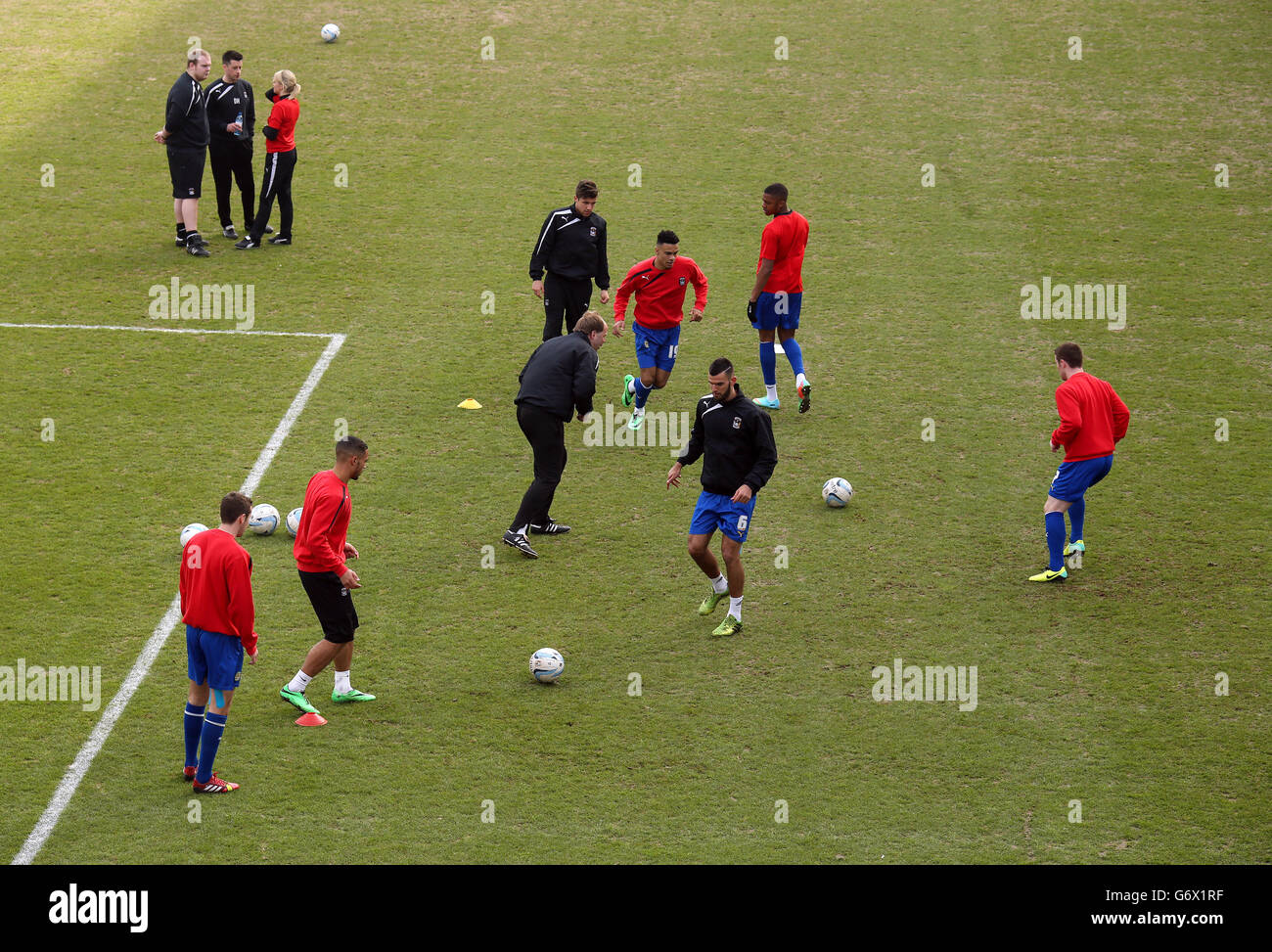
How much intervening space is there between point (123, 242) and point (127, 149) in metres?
3.86

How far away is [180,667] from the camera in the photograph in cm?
1161

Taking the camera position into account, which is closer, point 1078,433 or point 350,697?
point 350,697

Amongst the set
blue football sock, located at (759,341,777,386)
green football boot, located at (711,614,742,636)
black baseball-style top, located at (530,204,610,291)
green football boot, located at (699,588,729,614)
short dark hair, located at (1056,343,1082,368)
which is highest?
black baseball-style top, located at (530,204,610,291)

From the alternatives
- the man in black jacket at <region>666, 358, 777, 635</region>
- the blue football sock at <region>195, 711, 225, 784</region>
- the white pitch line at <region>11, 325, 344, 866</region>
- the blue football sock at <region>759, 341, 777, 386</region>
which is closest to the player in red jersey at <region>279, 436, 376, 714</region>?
the blue football sock at <region>195, 711, 225, 784</region>

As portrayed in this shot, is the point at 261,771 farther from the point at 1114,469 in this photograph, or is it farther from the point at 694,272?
the point at 1114,469

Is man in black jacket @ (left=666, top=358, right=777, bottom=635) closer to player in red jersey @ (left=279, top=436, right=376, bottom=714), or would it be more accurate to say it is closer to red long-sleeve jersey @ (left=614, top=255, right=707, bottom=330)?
player in red jersey @ (left=279, top=436, right=376, bottom=714)

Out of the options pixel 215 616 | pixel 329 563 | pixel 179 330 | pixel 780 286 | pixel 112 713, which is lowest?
pixel 112 713

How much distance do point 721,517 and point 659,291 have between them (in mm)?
4099

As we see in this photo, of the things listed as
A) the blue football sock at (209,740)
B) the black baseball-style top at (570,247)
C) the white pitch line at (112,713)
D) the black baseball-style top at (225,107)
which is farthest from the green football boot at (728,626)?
the black baseball-style top at (225,107)

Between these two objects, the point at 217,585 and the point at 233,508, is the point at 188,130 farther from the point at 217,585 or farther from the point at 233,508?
the point at 217,585

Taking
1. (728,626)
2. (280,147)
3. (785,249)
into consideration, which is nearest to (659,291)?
(785,249)

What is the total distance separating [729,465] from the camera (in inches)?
474

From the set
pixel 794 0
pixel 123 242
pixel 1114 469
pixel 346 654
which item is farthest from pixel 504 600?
pixel 794 0

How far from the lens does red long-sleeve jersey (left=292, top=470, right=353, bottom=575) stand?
1038 cm
